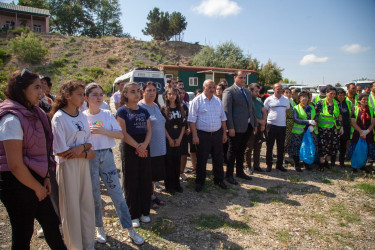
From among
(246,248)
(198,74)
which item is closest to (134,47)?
(198,74)

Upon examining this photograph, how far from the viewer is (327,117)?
5.73m

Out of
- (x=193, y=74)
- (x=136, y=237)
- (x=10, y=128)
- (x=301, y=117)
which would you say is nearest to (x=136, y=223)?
(x=136, y=237)

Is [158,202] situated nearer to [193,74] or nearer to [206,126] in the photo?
[206,126]

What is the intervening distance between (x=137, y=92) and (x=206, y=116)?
67.1 inches

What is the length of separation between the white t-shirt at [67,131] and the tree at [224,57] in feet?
102

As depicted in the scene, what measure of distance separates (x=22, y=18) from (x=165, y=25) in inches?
1073

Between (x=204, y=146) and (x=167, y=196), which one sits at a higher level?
(x=204, y=146)

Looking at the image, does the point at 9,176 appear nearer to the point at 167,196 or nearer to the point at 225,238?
the point at 225,238

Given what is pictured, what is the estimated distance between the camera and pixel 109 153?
2.86 meters

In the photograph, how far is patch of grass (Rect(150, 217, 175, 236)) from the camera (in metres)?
3.11

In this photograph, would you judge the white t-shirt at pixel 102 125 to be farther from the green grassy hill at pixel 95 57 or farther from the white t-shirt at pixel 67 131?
the green grassy hill at pixel 95 57

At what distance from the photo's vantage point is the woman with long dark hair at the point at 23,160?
184cm

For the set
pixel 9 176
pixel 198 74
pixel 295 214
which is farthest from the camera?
pixel 198 74

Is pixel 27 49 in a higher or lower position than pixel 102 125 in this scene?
higher
